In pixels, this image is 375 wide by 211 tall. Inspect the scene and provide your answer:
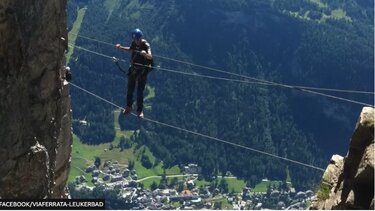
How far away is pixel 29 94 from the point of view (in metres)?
25.1

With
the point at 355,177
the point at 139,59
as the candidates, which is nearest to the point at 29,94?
the point at 139,59

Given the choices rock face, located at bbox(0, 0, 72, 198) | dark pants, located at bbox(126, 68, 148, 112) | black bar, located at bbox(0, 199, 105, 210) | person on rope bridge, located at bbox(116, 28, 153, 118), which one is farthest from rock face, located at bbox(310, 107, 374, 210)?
rock face, located at bbox(0, 0, 72, 198)

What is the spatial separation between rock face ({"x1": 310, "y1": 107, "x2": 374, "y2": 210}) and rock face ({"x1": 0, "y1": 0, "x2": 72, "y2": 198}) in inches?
428

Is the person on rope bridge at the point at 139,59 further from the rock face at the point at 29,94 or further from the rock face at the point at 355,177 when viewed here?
the rock face at the point at 355,177

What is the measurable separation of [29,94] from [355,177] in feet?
43.5

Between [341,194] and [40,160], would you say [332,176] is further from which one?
[40,160]

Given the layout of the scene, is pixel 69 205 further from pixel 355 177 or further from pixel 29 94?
pixel 355 177

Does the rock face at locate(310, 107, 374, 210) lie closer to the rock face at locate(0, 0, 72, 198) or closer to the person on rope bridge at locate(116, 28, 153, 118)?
the person on rope bridge at locate(116, 28, 153, 118)

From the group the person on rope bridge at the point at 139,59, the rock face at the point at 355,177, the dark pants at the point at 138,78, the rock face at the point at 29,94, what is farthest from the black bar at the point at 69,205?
the dark pants at the point at 138,78

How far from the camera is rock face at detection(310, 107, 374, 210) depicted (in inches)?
674

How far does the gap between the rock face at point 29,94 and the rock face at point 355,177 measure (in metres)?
10.9

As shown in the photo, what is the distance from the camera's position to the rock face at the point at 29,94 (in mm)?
23250

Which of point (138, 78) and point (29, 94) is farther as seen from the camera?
point (138, 78)

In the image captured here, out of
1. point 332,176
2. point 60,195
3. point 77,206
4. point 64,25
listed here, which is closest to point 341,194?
point 332,176
